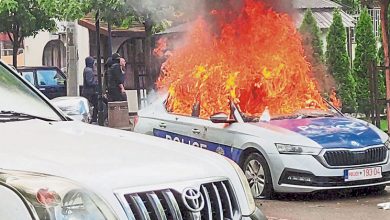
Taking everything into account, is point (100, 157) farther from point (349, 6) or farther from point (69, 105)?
point (349, 6)

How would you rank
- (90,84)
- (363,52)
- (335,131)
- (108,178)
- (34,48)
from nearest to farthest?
1. (108,178)
2. (335,131)
3. (90,84)
4. (363,52)
5. (34,48)

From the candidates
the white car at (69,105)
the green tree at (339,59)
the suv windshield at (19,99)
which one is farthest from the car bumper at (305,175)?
the green tree at (339,59)

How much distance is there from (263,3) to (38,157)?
33.2 ft

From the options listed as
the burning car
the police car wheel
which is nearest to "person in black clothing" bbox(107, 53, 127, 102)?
the burning car

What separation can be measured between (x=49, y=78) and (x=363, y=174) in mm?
15893

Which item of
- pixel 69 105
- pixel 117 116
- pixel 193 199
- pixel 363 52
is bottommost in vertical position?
pixel 117 116

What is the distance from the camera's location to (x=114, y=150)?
11.6ft

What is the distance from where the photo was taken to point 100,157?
335cm

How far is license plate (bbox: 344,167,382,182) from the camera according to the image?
9.01 m

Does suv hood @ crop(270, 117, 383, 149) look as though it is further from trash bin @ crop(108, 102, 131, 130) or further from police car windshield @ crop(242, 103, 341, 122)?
trash bin @ crop(108, 102, 131, 130)

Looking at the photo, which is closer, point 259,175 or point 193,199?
point 193,199

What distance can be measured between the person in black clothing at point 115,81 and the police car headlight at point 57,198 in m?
16.6

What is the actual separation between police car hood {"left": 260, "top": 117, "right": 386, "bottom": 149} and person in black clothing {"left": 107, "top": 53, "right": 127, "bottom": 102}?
33.8ft

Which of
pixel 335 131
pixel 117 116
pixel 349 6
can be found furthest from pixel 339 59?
pixel 335 131
